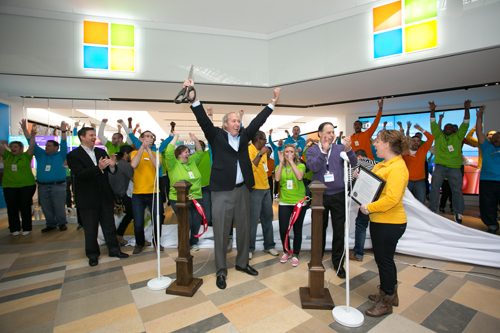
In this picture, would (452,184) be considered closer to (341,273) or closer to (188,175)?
(341,273)

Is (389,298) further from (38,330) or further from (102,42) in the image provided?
(102,42)

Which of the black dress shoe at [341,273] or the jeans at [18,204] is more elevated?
the jeans at [18,204]

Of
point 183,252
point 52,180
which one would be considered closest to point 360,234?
point 183,252

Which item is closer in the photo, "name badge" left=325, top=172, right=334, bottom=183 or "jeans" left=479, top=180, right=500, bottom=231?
"name badge" left=325, top=172, right=334, bottom=183

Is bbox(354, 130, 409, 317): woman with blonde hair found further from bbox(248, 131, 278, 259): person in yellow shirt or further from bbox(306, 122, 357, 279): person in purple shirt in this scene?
bbox(248, 131, 278, 259): person in yellow shirt

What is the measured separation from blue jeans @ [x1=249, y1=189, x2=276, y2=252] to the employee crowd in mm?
14

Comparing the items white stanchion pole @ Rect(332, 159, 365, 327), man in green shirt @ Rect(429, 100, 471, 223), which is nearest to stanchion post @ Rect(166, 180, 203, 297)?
white stanchion pole @ Rect(332, 159, 365, 327)

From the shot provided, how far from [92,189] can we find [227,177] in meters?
1.80

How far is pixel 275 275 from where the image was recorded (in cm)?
266

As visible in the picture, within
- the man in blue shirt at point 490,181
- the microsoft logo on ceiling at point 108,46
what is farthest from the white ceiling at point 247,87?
the man in blue shirt at point 490,181

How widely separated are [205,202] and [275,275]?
1.75 m

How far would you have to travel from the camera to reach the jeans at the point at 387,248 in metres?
1.88

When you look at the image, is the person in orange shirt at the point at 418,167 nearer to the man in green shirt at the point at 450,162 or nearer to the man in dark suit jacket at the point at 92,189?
the man in green shirt at the point at 450,162

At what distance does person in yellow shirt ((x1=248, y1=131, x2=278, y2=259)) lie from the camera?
123 inches
